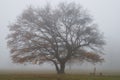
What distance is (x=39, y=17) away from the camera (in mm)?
53594

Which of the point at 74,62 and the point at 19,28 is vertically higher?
the point at 19,28

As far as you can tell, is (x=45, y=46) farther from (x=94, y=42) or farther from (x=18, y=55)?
(x=94, y=42)

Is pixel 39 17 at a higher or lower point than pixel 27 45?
higher

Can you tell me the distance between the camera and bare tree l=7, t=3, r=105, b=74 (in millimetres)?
51906

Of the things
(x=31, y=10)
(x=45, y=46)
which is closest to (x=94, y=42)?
(x=45, y=46)

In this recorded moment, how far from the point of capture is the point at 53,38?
2074 inches

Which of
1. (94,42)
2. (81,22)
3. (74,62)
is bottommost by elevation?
(74,62)

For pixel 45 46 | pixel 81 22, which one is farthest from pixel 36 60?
pixel 81 22

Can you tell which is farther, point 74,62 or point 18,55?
point 74,62

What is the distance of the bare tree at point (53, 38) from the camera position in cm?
5191

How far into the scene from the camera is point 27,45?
170ft

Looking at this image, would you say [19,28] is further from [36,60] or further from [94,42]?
[94,42]

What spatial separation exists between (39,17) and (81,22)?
25.3ft

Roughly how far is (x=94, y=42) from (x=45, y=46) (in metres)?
9.13
